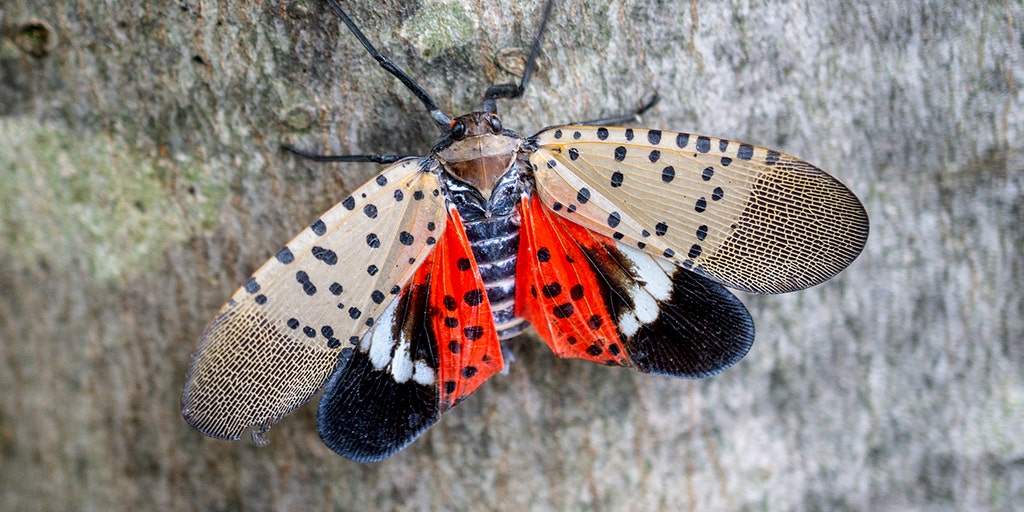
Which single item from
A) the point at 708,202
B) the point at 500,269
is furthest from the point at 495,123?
the point at 708,202

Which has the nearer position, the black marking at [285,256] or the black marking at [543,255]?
the black marking at [285,256]

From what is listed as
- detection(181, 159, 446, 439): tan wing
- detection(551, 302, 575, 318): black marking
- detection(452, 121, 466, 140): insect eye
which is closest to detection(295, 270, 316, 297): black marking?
detection(181, 159, 446, 439): tan wing

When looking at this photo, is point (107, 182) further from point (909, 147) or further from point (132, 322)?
point (909, 147)

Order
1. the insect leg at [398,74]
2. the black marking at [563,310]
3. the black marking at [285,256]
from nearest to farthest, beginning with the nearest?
the black marking at [285,256] < the insect leg at [398,74] < the black marking at [563,310]

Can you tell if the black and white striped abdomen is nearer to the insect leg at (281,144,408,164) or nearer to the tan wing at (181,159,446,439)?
the tan wing at (181,159,446,439)

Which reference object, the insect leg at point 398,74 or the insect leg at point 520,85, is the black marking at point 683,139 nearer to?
the insect leg at point 520,85

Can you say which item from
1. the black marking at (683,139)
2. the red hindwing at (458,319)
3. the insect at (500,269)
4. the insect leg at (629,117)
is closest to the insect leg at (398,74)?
the insect at (500,269)

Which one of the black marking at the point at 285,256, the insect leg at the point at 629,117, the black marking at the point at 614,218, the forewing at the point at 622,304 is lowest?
the forewing at the point at 622,304

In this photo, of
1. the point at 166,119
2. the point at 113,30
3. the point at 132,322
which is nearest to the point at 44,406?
the point at 132,322
